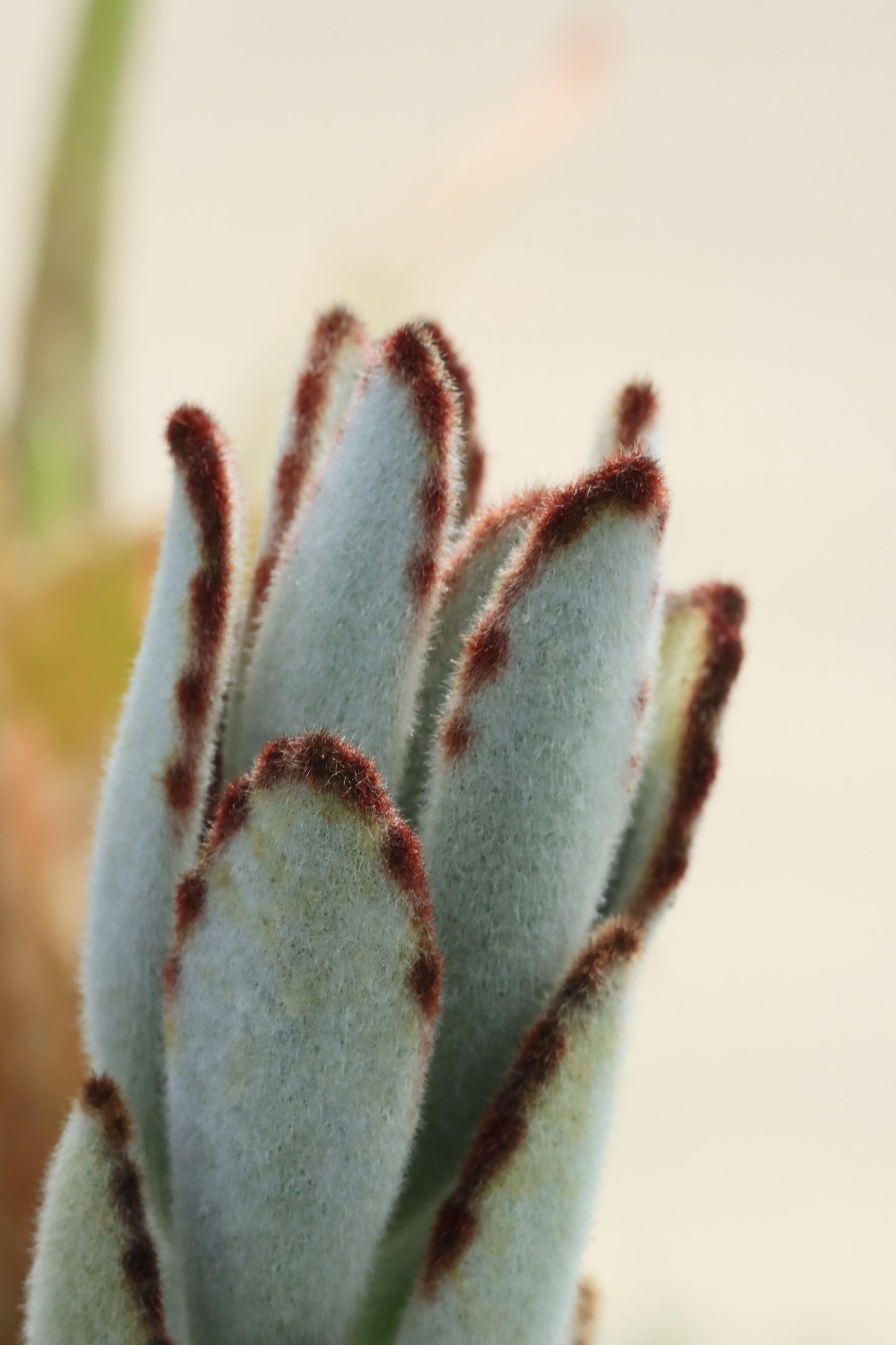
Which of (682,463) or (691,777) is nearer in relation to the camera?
(691,777)

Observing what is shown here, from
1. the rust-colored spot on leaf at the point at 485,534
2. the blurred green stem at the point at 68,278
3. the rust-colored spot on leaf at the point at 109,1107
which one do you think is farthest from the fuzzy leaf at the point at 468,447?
the blurred green stem at the point at 68,278

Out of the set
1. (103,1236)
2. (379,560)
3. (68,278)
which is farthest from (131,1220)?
(68,278)

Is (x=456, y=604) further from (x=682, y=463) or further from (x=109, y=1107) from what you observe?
(x=682, y=463)

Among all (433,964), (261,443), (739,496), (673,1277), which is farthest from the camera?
(739,496)

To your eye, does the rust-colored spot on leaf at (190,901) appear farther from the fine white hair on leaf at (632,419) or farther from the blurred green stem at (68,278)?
the blurred green stem at (68,278)

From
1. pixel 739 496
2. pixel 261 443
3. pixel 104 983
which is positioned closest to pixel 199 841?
pixel 104 983

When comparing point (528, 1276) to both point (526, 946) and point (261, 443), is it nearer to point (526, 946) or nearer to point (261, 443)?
point (526, 946)

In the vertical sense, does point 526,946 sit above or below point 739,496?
below

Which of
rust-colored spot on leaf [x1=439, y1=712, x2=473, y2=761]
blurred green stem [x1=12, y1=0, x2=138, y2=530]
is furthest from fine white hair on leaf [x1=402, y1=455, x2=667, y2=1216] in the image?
blurred green stem [x1=12, y1=0, x2=138, y2=530]
